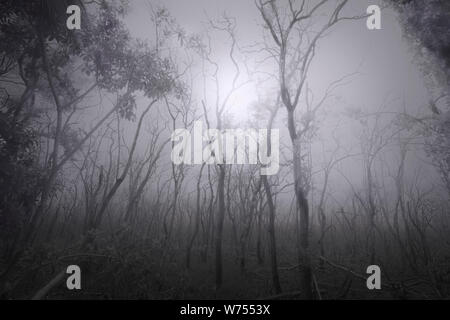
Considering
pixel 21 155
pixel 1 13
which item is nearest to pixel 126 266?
pixel 21 155

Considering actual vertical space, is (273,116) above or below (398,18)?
below

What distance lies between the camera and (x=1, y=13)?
25.6 ft

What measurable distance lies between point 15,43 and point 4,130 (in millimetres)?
4000

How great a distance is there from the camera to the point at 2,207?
7.72m

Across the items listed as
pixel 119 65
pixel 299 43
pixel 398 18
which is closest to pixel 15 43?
pixel 119 65

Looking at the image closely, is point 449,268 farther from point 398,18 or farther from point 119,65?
point 119,65

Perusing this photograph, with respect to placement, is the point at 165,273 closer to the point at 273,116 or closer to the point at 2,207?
the point at 2,207
